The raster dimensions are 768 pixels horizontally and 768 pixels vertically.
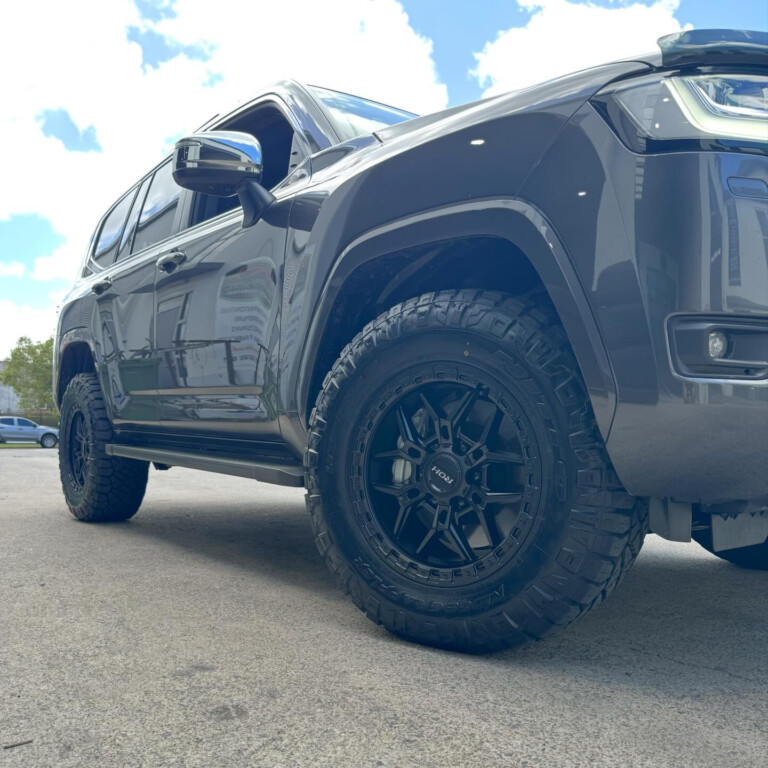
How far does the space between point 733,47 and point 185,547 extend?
295cm

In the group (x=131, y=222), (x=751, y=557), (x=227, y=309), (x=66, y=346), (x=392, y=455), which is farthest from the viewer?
(x=66, y=346)

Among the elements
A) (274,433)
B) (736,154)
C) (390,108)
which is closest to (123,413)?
(274,433)

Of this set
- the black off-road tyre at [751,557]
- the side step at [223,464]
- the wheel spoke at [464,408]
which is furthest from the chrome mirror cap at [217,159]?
the black off-road tyre at [751,557]

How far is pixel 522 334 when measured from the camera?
1.93 meters

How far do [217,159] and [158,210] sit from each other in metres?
1.75

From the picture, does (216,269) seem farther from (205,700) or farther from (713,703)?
(713,703)

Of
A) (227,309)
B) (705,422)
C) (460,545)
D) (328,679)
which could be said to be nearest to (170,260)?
(227,309)

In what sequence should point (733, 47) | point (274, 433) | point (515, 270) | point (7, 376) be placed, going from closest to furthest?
point (733, 47), point (515, 270), point (274, 433), point (7, 376)

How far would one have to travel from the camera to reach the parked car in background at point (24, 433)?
32.6 m

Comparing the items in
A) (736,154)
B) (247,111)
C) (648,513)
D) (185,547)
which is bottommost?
(185,547)

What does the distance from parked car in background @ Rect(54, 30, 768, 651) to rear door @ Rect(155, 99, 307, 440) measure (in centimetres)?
2

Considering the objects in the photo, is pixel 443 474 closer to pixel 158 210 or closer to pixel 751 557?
pixel 751 557

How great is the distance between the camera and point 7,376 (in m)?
59.8

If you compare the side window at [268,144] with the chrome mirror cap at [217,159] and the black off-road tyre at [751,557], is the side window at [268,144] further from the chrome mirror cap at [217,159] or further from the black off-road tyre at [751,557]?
the black off-road tyre at [751,557]
